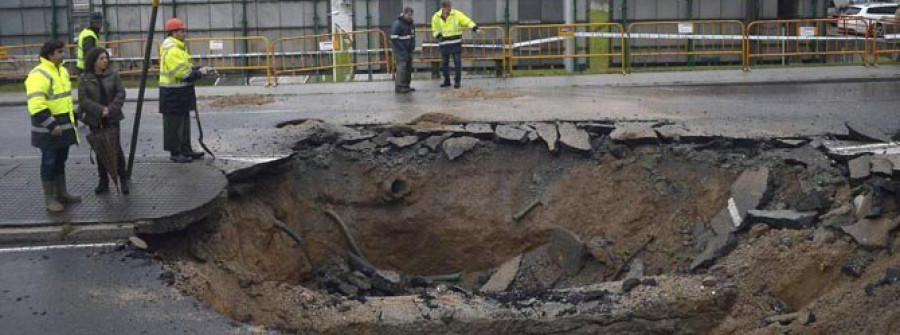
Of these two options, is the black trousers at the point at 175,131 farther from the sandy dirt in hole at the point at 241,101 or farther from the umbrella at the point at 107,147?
the sandy dirt in hole at the point at 241,101

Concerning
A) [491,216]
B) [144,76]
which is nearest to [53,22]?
[491,216]

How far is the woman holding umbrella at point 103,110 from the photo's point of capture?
9734mm

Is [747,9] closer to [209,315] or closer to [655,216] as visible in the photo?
[655,216]

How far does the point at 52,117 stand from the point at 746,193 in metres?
6.94

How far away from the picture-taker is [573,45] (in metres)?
23.6

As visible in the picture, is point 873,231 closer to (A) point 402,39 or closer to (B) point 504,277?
(B) point 504,277

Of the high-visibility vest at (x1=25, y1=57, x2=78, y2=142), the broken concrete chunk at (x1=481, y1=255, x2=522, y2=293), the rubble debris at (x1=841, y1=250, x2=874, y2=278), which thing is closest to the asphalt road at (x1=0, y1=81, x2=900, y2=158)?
the broken concrete chunk at (x1=481, y1=255, x2=522, y2=293)

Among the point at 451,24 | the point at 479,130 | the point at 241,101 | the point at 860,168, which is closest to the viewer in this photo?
the point at 860,168

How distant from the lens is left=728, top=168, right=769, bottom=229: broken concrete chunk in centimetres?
1064

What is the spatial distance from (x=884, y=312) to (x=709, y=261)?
2263 mm

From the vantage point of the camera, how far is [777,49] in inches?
962

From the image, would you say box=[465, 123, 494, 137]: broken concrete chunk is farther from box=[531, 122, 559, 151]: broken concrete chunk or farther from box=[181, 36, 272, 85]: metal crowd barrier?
box=[181, 36, 272, 85]: metal crowd barrier

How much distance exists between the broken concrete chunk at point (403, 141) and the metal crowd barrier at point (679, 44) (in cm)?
1240

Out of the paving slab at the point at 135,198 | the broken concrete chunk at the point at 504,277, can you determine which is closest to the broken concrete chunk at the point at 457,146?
the broken concrete chunk at the point at 504,277
